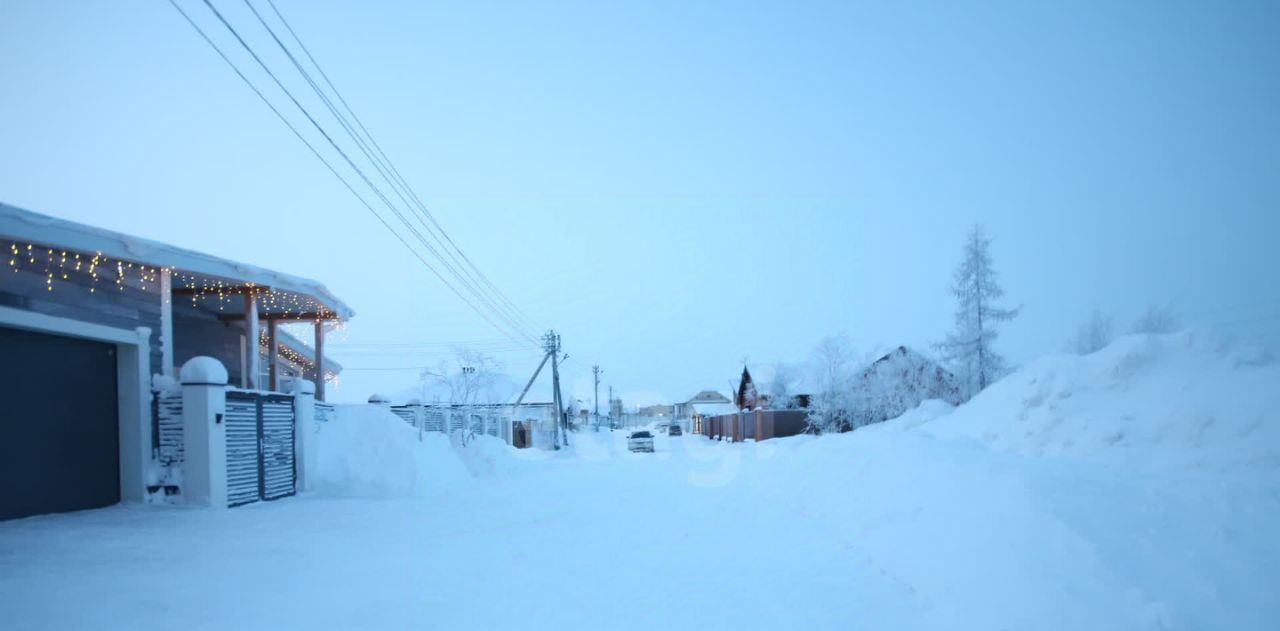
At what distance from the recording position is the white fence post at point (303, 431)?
583 inches

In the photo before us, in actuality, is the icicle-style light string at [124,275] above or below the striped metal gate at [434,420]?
above

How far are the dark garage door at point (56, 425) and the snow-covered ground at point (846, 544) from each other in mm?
577

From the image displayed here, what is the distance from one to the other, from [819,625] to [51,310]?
1225 centimetres

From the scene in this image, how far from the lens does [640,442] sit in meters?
39.2

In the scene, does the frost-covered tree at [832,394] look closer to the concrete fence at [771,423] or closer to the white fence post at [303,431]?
the concrete fence at [771,423]

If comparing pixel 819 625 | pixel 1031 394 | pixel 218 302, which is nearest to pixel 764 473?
pixel 1031 394

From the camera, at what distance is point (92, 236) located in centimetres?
1166

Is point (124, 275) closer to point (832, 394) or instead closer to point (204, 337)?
point (204, 337)

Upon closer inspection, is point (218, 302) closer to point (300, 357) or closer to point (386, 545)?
point (300, 357)

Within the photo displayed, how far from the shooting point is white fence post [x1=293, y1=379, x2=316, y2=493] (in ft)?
48.6

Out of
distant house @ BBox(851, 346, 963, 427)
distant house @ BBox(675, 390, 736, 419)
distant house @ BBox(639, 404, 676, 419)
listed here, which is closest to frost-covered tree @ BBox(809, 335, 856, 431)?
distant house @ BBox(851, 346, 963, 427)

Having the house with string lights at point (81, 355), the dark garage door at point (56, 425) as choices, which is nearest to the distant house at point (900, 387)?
the house with string lights at point (81, 355)

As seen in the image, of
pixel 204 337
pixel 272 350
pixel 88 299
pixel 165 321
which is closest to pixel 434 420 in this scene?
pixel 272 350

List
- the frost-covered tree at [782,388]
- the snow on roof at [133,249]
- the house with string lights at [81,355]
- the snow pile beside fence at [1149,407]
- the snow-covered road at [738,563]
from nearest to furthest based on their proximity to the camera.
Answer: the snow-covered road at [738,563]
the snow pile beside fence at [1149,407]
the house with string lights at [81,355]
the snow on roof at [133,249]
the frost-covered tree at [782,388]
